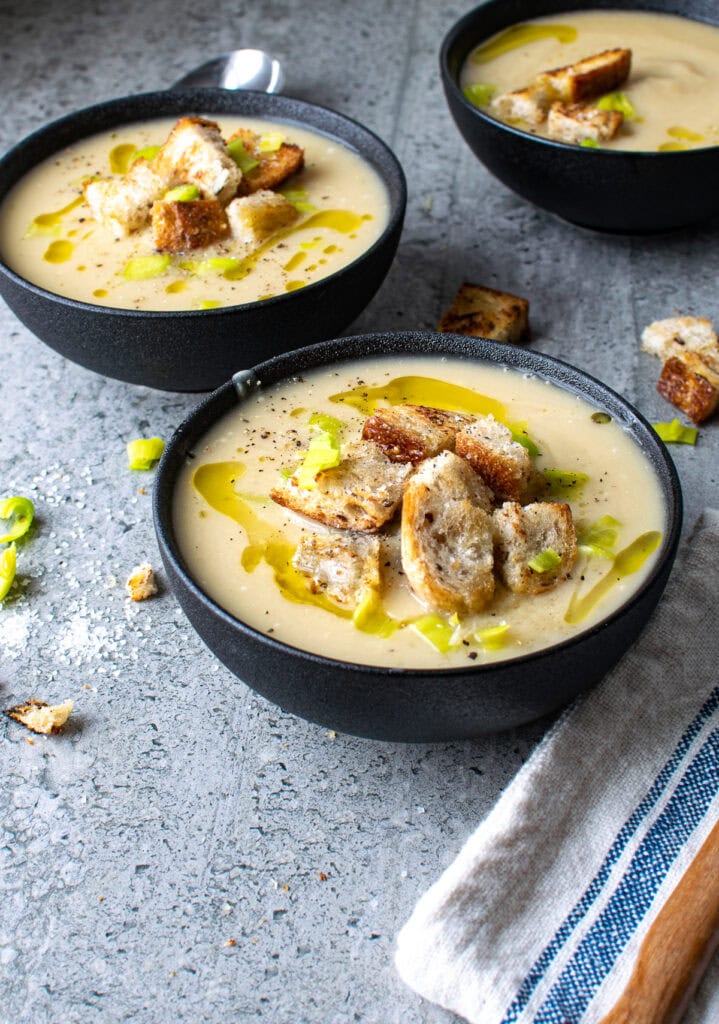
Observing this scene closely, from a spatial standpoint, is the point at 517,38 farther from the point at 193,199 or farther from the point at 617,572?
the point at 617,572

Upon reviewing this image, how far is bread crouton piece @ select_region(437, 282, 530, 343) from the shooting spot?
2508 millimetres

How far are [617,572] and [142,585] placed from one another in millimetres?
814

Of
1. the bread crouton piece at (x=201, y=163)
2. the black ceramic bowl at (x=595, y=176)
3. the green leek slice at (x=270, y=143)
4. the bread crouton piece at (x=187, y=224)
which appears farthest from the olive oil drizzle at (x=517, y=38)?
the bread crouton piece at (x=187, y=224)

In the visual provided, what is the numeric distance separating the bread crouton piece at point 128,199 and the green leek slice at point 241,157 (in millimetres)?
166

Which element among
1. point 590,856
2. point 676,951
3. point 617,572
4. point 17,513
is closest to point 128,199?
point 17,513

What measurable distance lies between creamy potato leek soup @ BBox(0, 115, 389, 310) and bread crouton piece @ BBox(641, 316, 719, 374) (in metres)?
0.61

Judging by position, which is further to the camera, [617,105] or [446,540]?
[617,105]

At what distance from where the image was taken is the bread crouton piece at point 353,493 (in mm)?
1727

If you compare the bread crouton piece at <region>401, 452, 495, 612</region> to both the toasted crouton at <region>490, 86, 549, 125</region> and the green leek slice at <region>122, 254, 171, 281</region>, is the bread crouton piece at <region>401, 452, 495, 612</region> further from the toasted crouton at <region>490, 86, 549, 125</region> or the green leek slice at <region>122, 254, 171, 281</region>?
the toasted crouton at <region>490, 86, 549, 125</region>

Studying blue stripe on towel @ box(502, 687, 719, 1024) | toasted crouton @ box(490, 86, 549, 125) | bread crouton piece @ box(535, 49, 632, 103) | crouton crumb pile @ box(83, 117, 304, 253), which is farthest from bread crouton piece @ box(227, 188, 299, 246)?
blue stripe on towel @ box(502, 687, 719, 1024)

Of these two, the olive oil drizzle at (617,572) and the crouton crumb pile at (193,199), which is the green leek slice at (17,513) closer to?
the crouton crumb pile at (193,199)

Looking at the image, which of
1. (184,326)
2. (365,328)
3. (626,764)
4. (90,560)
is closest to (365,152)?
(365,328)

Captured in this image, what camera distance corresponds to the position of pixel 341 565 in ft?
5.45

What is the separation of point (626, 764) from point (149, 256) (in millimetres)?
1355
